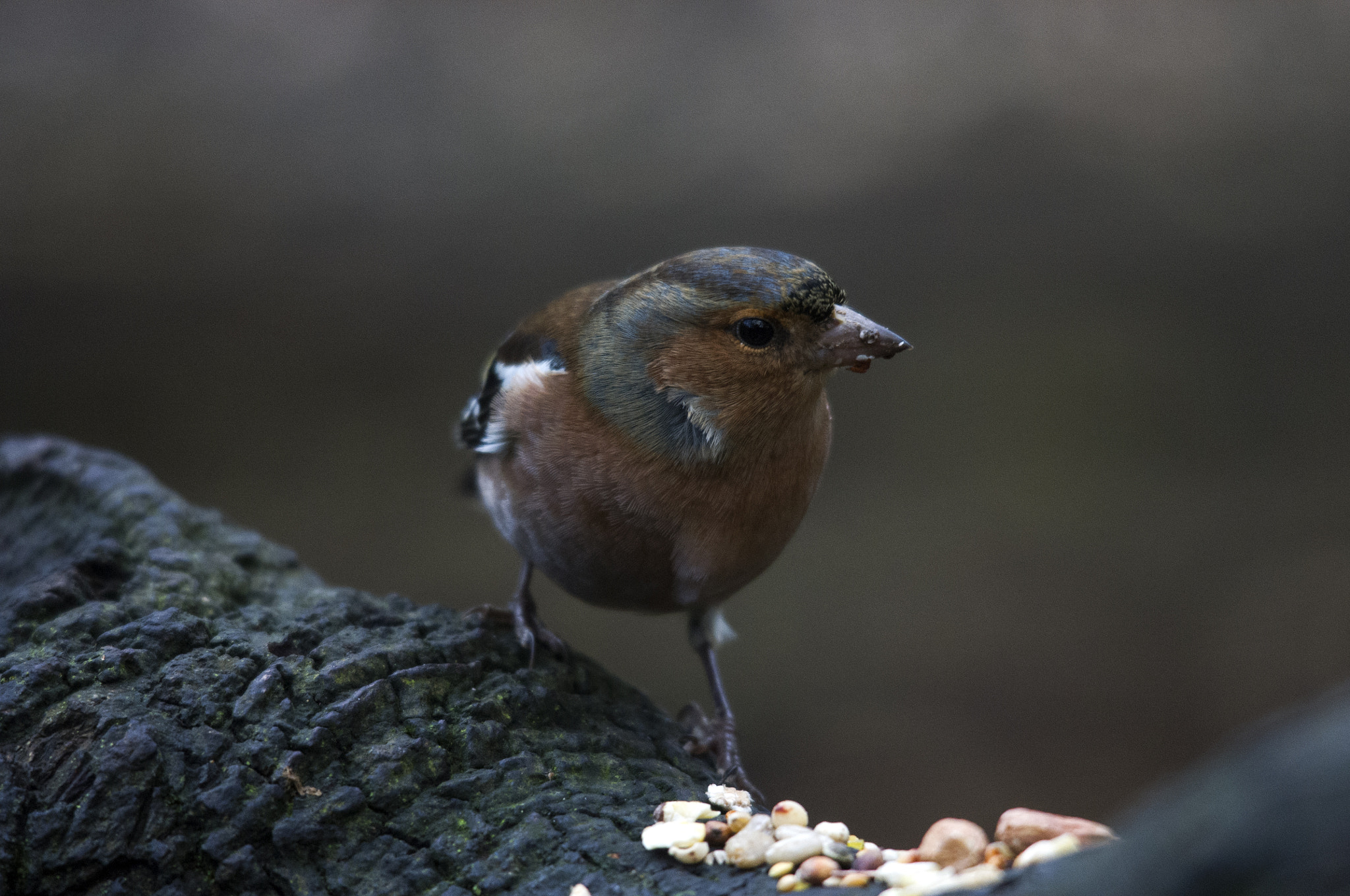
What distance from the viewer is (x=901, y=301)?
565 cm

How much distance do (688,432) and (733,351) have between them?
20cm

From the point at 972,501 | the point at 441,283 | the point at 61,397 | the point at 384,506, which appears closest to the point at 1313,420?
the point at 972,501

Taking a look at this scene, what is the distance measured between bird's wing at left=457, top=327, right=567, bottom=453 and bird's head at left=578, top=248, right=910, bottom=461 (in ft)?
0.98

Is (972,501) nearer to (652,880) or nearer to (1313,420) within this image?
(1313,420)

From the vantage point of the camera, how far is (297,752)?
1.72m

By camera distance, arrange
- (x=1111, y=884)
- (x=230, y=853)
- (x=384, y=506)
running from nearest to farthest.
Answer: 1. (x=1111, y=884)
2. (x=230, y=853)
3. (x=384, y=506)

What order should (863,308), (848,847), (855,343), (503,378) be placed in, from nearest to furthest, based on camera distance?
(848,847) → (855,343) → (503,378) → (863,308)

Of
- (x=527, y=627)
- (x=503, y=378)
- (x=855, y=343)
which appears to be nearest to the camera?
(x=855, y=343)

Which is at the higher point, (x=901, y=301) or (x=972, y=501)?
(x=901, y=301)

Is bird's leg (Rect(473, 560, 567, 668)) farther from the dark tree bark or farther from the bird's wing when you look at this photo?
the bird's wing

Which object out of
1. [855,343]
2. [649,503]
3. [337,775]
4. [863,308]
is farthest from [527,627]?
[863,308]

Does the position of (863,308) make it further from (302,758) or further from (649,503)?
(302,758)

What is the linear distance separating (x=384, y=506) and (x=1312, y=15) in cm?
569

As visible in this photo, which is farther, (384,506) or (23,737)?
(384,506)
